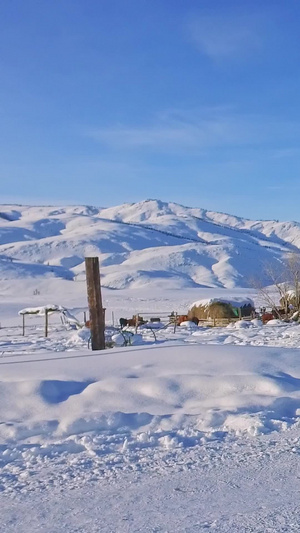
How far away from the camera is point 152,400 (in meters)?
7.41

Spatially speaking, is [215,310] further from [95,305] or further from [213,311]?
[95,305]

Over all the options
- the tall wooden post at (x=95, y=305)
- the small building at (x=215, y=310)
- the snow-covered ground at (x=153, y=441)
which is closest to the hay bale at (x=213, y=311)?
the small building at (x=215, y=310)

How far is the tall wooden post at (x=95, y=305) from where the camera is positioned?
12625 mm

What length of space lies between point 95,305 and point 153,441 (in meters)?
6.89

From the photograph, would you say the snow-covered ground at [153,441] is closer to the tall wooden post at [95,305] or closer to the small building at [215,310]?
the tall wooden post at [95,305]

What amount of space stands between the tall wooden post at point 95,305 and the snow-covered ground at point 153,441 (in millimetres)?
2416

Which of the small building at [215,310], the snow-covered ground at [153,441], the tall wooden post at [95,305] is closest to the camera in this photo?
the snow-covered ground at [153,441]

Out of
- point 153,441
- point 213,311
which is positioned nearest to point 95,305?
point 153,441

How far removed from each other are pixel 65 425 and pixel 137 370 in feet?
7.84

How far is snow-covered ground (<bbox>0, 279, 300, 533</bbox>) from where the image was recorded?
4.13 meters

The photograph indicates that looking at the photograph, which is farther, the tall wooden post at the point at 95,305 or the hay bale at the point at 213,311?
the hay bale at the point at 213,311

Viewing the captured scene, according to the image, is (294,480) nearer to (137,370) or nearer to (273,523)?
(273,523)

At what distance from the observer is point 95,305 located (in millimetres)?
12656

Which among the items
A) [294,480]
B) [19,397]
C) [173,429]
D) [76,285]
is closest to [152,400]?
[173,429]
